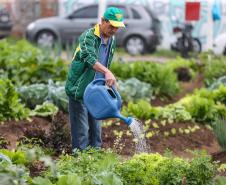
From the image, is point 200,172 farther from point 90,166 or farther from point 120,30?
point 120,30

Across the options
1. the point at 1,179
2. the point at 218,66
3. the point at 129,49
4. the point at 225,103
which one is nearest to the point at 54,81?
the point at 225,103

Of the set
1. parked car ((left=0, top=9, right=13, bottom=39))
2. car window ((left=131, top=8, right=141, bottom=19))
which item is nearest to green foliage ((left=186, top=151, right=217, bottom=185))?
car window ((left=131, top=8, right=141, bottom=19))

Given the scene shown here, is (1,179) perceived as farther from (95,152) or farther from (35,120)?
(35,120)

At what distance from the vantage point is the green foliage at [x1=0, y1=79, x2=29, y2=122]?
10320 millimetres

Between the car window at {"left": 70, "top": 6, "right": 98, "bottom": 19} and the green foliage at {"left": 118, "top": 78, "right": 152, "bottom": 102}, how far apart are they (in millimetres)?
13361

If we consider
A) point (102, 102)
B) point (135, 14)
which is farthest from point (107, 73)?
point (135, 14)

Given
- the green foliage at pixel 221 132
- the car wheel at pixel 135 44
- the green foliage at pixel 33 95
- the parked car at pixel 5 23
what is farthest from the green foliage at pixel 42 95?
the parked car at pixel 5 23

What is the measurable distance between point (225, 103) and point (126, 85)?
5.62 feet

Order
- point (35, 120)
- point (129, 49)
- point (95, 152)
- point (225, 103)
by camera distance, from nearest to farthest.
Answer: point (95, 152)
point (35, 120)
point (225, 103)
point (129, 49)

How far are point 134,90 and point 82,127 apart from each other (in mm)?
5165

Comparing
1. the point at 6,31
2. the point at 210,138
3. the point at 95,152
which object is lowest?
the point at 6,31

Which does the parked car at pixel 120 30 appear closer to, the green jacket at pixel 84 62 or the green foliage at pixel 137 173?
the green jacket at pixel 84 62

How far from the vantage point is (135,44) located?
87.4 ft

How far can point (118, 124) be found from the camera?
10.9 meters
